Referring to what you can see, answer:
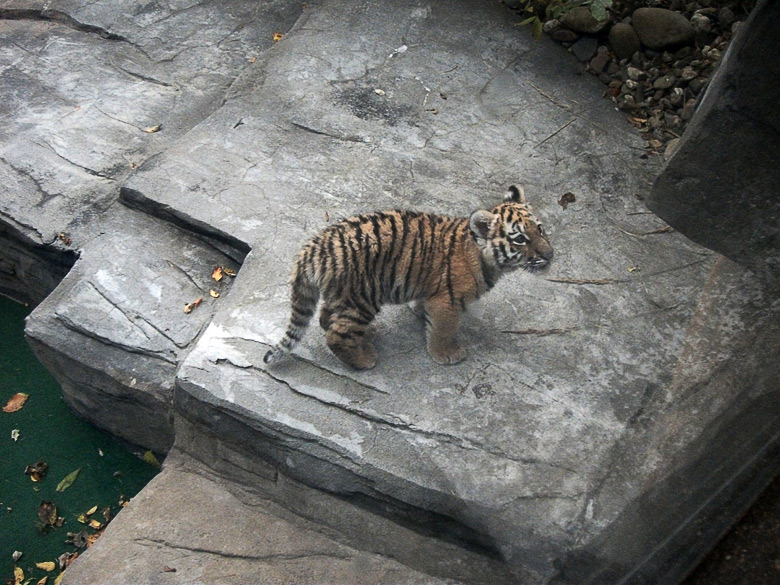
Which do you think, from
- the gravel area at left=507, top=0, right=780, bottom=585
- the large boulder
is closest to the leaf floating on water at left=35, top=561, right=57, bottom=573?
the gravel area at left=507, top=0, right=780, bottom=585

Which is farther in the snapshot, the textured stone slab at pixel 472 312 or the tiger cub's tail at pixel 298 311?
the tiger cub's tail at pixel 298 311

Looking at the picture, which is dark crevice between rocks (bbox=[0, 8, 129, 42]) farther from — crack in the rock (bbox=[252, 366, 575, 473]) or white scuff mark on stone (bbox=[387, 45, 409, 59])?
crack in the rock (bbox=[252, 366, 575, 473])

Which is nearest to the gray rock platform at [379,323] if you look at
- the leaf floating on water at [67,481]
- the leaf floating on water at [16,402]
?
the leaf floating on water at [67,481]

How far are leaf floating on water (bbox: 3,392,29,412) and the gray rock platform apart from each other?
1.75 ft

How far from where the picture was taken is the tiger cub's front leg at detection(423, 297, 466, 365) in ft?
13.4

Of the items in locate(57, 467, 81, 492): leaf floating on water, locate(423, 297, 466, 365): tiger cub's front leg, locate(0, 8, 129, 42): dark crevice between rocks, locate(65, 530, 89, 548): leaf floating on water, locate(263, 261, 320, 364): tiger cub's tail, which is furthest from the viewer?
locate(0, 8, 129, 42): dark crevice between rocks

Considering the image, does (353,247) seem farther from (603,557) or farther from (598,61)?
(598,61)

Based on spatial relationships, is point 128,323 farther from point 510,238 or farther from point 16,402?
point 510,238

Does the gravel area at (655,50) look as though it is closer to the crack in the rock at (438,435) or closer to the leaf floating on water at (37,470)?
the crack in the rock at (438,435)

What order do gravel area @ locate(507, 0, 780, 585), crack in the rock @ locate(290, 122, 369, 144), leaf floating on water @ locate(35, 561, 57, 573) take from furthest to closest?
gravel area @ locate(507, 0, 780, 585) < crack in the rock @ locate(290, 122, 369, 144) < leaf floating on water @ locate(35, 561, 57, 573)

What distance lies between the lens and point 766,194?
3.32m

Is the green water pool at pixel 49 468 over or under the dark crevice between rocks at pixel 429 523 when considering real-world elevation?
under

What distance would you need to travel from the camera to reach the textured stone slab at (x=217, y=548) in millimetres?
3758

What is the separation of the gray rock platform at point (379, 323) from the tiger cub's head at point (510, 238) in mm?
541
